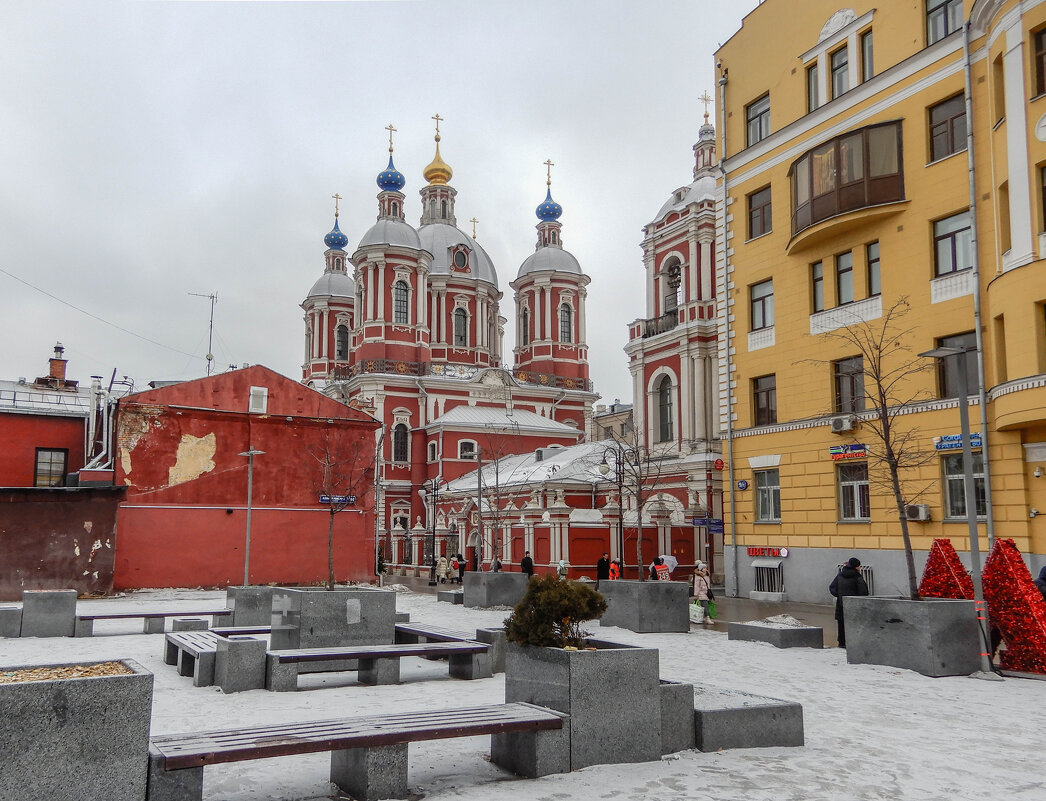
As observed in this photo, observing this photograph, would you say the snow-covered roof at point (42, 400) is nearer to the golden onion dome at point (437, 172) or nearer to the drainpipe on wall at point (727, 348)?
the drainpipe on wall at point (727, 348)

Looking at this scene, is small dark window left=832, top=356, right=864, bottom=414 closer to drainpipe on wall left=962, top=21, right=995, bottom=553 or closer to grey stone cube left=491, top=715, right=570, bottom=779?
drainpipe on wall left=962, top=21, right=995, bottom=553

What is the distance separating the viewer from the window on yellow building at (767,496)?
25.4 metres

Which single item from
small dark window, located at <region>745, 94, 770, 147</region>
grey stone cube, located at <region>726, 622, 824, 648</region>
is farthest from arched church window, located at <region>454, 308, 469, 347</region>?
grey stone cube, located at <region>726, 622, 824, 648</region>

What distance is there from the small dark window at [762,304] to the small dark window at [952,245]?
5397 mm

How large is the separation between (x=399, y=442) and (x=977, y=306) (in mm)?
38265

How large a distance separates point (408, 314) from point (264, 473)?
24922 mm

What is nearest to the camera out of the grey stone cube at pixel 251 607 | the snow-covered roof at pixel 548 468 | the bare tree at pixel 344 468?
the grey stone cube at pixel 251 607

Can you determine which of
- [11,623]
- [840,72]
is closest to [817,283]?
[840,72]

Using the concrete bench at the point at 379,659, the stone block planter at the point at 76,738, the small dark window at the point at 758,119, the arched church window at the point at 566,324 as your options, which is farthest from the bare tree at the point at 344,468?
the arched church window at the point at 566,324

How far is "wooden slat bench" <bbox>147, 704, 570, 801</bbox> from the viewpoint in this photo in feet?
18.3

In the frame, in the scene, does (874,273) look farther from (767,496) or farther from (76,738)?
(76,738)

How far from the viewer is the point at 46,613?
15.9 metres

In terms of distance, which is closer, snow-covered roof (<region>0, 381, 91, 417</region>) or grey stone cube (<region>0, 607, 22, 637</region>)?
grey stone cube (<region>0, 607, 22, 637</region>)

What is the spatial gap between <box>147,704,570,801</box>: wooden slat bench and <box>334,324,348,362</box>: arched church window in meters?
62.6
